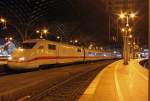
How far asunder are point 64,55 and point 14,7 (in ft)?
38.9

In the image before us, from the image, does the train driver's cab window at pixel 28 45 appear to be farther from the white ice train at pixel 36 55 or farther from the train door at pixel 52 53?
the train door at pixel 52 53

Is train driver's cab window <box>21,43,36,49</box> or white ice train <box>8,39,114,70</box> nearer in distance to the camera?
white ice train <box>8,39,114,70</box>

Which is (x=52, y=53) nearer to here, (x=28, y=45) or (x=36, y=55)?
(x=28, y=45)

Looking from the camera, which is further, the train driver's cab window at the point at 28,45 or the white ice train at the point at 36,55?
the train driver's cab window at the point at 28,45

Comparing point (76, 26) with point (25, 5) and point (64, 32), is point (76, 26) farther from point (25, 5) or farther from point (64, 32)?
point (25, 5)

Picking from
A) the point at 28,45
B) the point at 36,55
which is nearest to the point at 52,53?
the point at 28,45

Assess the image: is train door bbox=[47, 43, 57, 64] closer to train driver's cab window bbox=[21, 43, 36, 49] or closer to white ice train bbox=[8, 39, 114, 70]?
white ice train bbox=[8, 39, 114, 70]

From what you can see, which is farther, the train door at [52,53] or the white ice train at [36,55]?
the train door at [52,53]

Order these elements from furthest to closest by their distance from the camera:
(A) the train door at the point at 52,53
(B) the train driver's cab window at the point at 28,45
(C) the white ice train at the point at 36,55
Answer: (A) the train door at the point at 52,53
(B) the train driver's cab window at the point at 28,45
(C) the white ice train at the point at 36,55

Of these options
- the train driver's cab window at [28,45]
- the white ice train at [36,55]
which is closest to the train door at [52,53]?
the white ice train at [36,55]

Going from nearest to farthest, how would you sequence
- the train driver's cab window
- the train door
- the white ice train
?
1. the white ice train
2. the train driver's cab window
3. the train door

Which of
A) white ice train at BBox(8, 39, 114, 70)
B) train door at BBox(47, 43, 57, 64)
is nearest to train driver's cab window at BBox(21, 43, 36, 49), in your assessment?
white ice train at BBox(8, 39, 114, 70)

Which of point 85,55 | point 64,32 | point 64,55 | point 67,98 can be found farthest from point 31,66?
point 64,32

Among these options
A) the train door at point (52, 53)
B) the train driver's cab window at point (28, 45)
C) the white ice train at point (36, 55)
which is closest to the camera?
the white ice train at point (36, 55)
